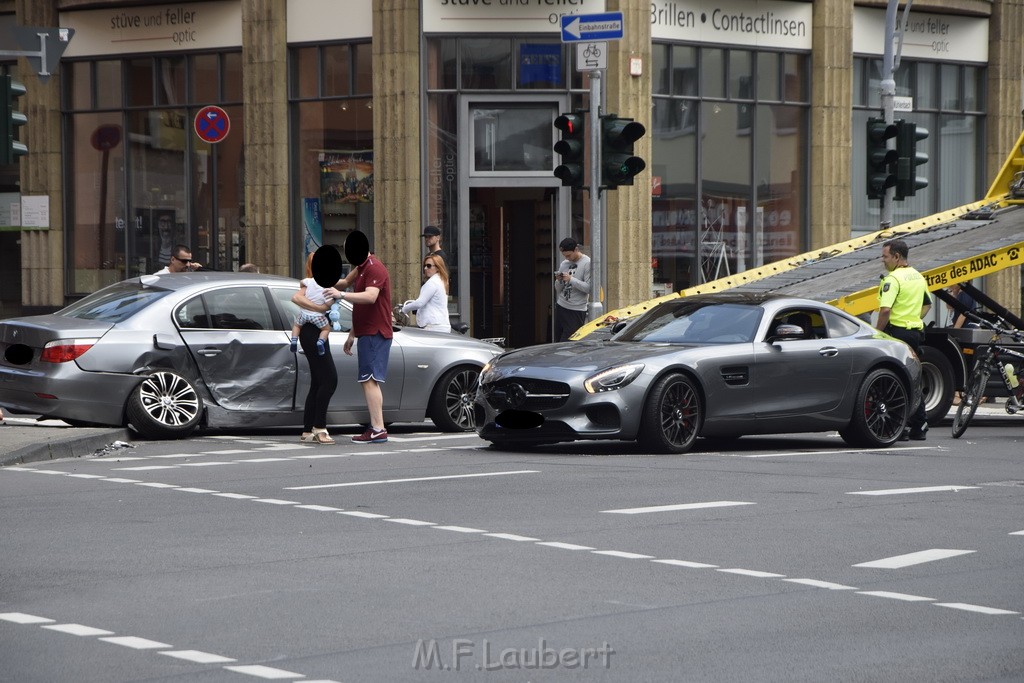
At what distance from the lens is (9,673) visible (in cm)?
529

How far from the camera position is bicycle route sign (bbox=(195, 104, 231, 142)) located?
2041 centimetres

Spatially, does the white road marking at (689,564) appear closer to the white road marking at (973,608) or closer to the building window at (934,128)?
the white road marking at (973,608)

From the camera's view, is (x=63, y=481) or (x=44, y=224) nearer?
(x=63, y=481)

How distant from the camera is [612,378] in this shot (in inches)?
495

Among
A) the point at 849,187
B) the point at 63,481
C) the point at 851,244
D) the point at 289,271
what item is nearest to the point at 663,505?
the point at 63,481

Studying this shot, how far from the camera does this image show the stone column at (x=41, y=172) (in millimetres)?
26328

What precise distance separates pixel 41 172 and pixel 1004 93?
16.6 meters

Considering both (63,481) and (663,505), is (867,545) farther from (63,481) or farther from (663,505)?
(63,481)

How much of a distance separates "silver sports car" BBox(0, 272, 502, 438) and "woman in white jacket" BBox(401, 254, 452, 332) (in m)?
1.84

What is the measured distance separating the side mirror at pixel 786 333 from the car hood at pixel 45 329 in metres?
5.61

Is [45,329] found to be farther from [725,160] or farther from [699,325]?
[725,160]

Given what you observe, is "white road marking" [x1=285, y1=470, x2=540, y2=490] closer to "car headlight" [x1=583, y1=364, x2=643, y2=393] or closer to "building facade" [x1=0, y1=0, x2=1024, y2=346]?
"car headlight" [x1=583, y1=364, x2=643, y2=393]

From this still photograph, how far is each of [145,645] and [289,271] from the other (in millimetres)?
19450

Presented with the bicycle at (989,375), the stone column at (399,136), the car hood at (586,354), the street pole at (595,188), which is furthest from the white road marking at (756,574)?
the stone column at (399,136)
